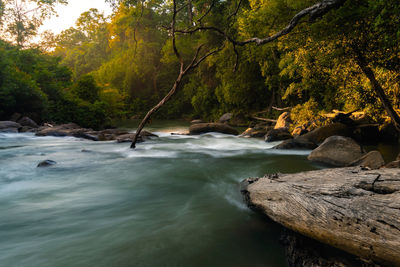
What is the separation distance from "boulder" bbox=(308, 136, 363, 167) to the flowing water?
44 cm

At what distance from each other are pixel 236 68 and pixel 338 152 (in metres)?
3.47

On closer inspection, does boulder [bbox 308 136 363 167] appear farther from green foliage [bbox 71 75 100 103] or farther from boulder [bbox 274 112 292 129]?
green foliage [bbox 71 75 100 103]

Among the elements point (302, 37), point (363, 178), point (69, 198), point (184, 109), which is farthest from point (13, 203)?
point (184, 109)

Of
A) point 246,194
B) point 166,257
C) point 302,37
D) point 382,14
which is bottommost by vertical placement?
point 166,257

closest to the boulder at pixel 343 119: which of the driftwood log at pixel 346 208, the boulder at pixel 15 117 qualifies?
the driftwood log at pixel 346 208

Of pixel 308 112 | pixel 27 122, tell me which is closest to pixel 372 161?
pixel 308 112

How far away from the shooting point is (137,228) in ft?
10.1

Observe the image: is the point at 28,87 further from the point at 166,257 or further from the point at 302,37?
the point at 166,257

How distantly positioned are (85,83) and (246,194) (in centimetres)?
1962

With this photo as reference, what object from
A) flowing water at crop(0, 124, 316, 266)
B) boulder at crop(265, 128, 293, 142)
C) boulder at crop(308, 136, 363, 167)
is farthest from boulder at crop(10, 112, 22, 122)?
boulder at crop(308, 136, 363, 167)

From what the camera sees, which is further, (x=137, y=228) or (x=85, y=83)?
A: (x=85, y=83)

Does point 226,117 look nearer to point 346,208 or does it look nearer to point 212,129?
point 212,129

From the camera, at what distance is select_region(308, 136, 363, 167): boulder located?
6.08 metres

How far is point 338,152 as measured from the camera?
631 centimetres
